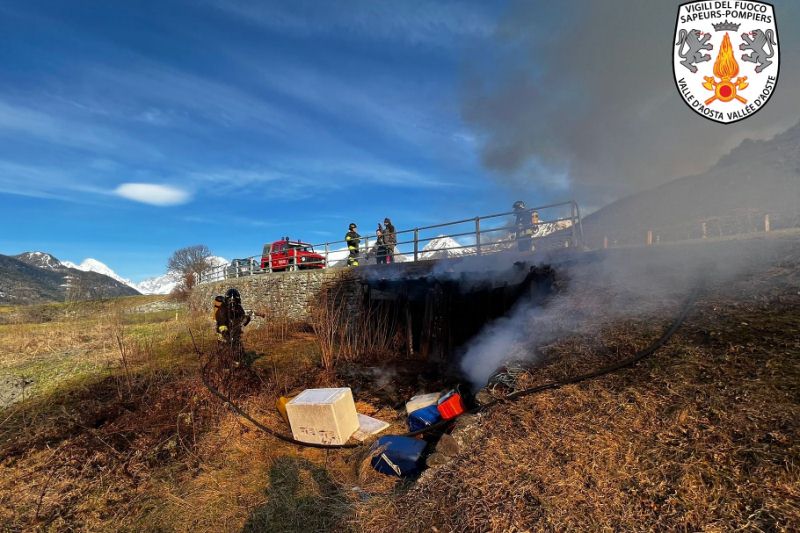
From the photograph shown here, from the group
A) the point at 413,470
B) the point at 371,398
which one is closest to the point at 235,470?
the point at 413,470

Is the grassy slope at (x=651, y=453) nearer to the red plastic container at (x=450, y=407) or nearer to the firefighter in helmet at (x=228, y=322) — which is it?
the red plastic container at (x=450, y=407)

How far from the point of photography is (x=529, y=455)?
3.22 metres

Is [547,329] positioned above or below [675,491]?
above

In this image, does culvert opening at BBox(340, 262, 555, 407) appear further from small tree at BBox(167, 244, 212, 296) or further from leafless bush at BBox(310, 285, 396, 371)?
small tree at BBox(167, 244, 212, 296)

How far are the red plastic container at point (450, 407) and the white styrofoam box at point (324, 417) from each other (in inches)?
51.6

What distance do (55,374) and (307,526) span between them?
969 cm

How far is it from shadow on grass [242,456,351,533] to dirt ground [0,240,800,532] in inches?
0.7

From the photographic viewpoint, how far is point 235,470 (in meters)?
4.46

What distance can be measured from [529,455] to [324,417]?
270 cm

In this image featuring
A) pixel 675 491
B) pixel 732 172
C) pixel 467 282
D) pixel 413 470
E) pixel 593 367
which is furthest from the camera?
pixel 732 172

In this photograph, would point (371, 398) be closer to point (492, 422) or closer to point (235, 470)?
point (235, 470)

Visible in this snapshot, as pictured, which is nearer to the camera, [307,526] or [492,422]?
[307,526]

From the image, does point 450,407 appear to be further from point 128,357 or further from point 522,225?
point 128,357

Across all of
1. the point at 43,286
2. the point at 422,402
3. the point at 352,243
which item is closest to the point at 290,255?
the point at 352,243
